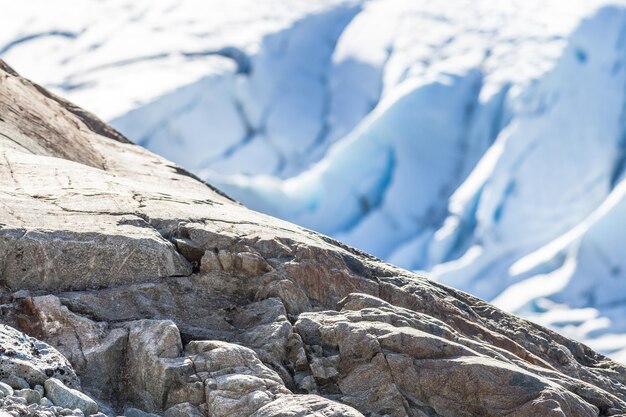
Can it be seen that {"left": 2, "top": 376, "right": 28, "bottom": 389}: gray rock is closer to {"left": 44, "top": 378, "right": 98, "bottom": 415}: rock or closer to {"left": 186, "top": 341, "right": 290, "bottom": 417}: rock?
{"left": 44, "top": 378, "right": 98, "bottom": 415}: rock

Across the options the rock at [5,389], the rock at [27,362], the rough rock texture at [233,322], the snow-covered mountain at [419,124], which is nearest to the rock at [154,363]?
the rough rock texture at [233,322]

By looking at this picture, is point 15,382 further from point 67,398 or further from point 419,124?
point 419,124

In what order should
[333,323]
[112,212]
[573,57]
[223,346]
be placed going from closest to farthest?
[223,346]
[333,323]
[112,212]
[573,57]

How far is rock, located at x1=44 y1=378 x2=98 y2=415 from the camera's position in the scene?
4793mm

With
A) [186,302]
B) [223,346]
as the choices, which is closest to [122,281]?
[186,302]

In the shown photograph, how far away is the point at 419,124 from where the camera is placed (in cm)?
1806

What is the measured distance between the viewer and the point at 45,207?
6133 millimetres

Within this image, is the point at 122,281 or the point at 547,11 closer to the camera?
the point at 122,281

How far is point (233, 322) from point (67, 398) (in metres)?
1.27

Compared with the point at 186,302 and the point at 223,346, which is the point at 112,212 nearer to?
the point at 186,302

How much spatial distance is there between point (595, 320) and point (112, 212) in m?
11.0

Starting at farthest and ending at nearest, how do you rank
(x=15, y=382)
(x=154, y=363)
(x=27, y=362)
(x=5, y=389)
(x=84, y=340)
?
(x=84, y=340) → (x=154, y=363) → (x=27, y=362) → (x=15, y=382) → (x=5, y=389)

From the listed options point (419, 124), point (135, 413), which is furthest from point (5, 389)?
point (419, 124)

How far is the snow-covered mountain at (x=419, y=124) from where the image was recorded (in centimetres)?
1672
